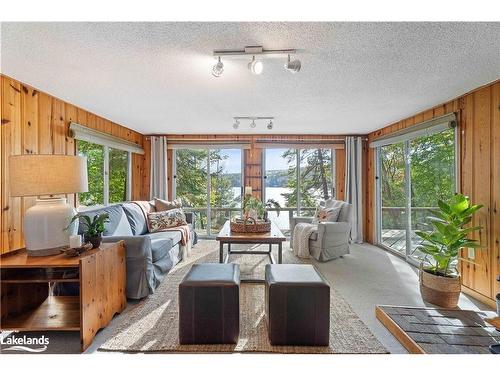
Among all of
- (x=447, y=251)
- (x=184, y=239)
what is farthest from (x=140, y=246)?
(x=447, y=251)

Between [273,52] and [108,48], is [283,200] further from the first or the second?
[108,48]

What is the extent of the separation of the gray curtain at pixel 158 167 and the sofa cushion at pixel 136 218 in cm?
109

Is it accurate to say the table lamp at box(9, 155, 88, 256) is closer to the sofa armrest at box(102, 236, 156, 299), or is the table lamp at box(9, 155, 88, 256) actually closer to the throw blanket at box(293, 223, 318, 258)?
the sofa armrest at box(102, 236, 156, 299)

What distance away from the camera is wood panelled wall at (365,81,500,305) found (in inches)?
97.0

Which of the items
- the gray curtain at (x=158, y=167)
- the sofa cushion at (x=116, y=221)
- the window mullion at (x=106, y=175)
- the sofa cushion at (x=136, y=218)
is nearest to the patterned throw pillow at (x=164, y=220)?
the sofa cushion at (x=136, y=218)

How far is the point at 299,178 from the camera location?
5.40m

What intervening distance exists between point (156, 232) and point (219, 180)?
191cm

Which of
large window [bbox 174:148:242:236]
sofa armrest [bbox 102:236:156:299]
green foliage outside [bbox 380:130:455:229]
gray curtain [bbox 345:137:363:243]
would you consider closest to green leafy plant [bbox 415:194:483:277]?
green foliage outside [bbox 380:130:455:229]

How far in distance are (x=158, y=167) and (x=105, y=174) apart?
1.18m

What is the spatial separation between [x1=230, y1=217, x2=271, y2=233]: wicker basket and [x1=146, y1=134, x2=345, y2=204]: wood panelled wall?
82.0 inches

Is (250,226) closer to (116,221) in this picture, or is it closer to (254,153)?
(116,221)

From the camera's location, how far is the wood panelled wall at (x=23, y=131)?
7.36ft

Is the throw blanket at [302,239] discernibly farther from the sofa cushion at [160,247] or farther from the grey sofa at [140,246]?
the sofa cushion at [160,247]

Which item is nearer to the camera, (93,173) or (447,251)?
(447,251)
